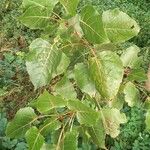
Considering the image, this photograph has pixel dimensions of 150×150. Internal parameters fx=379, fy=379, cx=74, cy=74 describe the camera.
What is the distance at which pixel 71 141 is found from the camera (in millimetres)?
812

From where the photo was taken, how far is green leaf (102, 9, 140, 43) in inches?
36.0

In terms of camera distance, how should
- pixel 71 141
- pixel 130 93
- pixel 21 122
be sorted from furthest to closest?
pixel 130 93, pixel 21 122, pixel 71 141

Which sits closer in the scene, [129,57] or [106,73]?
[106,73]

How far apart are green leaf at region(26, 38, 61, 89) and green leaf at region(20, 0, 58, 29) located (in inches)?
1.9

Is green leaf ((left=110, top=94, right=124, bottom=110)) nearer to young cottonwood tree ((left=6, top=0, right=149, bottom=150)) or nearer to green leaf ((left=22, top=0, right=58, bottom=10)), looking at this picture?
young cottonwood tree ((left=6, top=0, right=149, bottom=150))

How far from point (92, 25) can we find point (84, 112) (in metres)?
0.19

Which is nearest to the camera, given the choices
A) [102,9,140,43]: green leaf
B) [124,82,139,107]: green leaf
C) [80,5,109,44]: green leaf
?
[80,5,109,44]: green leaf

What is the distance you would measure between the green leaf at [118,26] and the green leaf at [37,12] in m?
0.14

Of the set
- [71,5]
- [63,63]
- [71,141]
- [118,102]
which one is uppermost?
[71,5]

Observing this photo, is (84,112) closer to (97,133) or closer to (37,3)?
(97,133)

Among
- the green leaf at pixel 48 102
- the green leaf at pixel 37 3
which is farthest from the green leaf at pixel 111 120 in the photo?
the green leaf at pixel 37 3

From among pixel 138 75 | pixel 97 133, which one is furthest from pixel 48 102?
pixel 138 75

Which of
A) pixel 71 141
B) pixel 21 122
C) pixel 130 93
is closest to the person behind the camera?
pixel 71 141

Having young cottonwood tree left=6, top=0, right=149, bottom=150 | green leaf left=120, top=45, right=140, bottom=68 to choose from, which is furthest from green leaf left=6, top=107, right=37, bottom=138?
green leaf left=120, top=45, right=140, bottom=68
